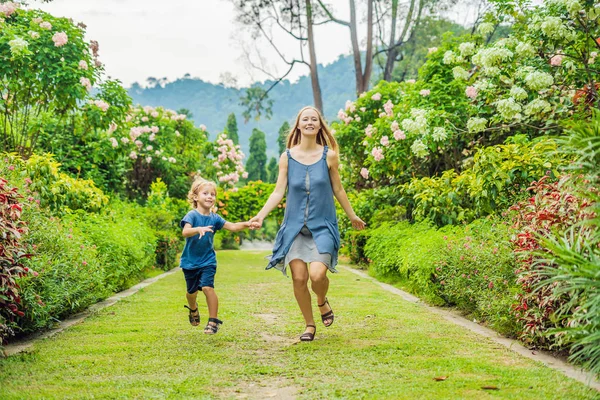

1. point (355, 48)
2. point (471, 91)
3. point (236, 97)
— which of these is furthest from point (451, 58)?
point (236, 97)

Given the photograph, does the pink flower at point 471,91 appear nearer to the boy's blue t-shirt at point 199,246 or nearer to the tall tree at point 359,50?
the boy's blue t-shirt at point 199,246

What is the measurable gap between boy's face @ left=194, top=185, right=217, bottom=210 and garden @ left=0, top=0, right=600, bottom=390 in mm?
1522

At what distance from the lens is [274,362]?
4809 millimetres

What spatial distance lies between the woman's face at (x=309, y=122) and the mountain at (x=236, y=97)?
94.1 metres

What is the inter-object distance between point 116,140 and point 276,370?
9492 mm

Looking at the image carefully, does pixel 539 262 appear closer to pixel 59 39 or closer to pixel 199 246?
pixel 199 246

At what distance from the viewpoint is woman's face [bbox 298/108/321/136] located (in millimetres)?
5938

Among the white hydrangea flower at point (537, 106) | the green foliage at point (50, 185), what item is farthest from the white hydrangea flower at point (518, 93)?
the green foliage at point (50, 185)

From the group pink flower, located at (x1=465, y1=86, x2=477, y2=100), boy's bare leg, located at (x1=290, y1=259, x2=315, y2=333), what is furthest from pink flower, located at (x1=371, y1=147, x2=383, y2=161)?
boy's bare leg, located at (x1=290, y1=259, x2=315, y2=333)

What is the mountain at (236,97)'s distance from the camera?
4404 inches

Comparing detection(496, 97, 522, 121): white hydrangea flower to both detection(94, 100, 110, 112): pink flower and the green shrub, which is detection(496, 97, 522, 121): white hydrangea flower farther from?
detection(94, 100, 110, 112): pink flower

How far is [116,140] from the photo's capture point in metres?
13.0

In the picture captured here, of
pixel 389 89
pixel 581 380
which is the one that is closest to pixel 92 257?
pixel 581 380

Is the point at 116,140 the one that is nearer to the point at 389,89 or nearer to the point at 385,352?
the point at 389,89
